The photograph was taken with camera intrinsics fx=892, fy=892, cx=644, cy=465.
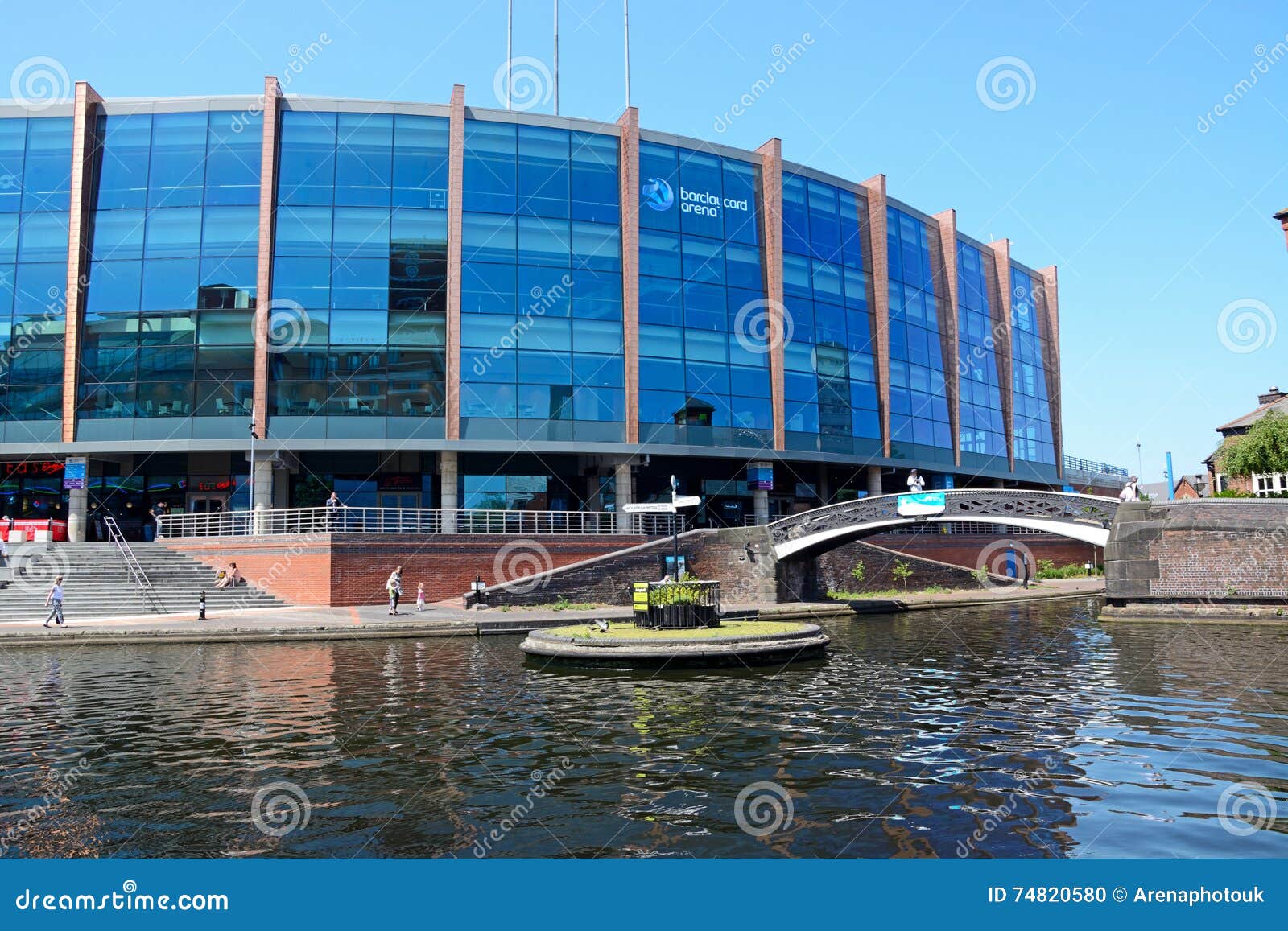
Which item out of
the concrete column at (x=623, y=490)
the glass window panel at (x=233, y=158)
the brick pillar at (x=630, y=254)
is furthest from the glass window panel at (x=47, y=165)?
the concrete column at (x=623, y=490)

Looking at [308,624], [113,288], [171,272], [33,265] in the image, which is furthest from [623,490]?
[33,265]

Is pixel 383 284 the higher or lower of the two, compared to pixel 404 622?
higher

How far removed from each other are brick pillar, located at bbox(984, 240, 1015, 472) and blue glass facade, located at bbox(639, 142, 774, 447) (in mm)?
24122

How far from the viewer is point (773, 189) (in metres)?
46.5

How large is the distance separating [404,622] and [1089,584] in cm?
3760

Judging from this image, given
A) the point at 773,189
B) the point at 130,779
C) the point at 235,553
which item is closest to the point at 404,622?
the point at 235,553

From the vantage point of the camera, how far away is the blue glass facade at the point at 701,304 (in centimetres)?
4259

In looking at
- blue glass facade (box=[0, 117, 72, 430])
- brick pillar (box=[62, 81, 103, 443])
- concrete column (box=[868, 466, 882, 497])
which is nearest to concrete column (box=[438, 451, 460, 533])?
brick pillar (box=[62, 81, 103, 443])

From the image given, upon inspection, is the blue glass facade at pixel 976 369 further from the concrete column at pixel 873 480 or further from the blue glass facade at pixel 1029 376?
the concrete column at pixel 873 480

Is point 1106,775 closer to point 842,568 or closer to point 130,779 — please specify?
point 130,779

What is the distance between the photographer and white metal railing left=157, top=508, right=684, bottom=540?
118 feet

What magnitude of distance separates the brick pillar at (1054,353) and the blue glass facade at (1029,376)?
2.08 feet

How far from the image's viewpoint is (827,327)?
48094mm
